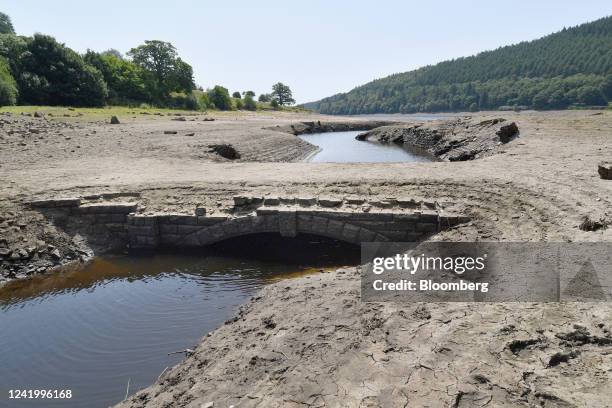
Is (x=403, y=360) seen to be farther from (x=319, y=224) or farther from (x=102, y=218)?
(x=102, y=218)

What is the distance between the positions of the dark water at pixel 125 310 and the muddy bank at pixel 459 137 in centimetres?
1389

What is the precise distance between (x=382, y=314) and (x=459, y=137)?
76.0 ft

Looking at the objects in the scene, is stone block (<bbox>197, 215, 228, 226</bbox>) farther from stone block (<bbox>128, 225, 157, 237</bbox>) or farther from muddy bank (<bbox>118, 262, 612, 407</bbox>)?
muddy bank (<bbox>118, 262, 612, 407</bbox>)

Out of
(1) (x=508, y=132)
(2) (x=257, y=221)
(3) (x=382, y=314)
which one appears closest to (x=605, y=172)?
(3) (x=382, y=314)

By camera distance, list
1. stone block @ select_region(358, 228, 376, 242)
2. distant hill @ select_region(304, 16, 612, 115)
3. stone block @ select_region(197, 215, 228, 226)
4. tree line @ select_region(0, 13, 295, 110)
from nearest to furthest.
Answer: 1. stone block @ select_region(358, 228, 376, 242)
2. stone block @ select_region(197, 215, 228, 226)
3. tree line @ select_region(0, 13, 295, 110)
4. distant hill @ select_region(304, 16, 612, 115)

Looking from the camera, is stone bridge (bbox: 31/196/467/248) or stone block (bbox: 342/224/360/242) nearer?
stone bridge (bbox: 31/196/467/248)

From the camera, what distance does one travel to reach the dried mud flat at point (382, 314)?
374 cm

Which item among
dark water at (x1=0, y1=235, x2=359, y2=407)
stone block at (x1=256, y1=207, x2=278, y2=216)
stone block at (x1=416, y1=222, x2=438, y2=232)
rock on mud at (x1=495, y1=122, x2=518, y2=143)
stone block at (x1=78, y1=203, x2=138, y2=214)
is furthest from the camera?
rock on mud at (x1=495, y1=122, x2=518, y2=143)

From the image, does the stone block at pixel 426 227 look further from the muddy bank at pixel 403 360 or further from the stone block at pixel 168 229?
the stone block at pixel 168 229

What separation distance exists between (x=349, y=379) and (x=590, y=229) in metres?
5.58

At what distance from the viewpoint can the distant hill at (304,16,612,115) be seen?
90.5 metres

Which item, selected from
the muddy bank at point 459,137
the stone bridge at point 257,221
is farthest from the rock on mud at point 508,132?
the stone bridge at point 257,221

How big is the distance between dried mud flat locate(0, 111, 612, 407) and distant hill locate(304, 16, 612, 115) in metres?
91.3

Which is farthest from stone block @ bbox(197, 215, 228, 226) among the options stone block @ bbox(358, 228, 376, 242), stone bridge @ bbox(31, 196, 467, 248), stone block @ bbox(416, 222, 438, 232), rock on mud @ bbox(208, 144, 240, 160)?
rock on mud @ bbox(208, 144, 240, 160)
